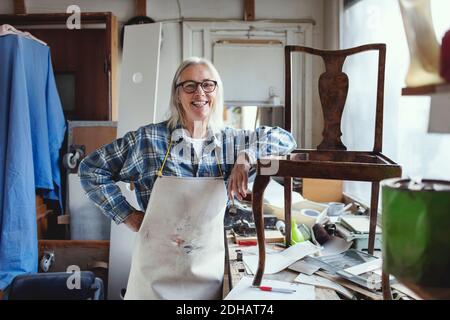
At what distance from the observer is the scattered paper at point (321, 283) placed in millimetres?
1113

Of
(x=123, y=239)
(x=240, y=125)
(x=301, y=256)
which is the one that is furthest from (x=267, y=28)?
(x=301, y=256)

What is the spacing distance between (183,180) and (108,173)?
0.34 m

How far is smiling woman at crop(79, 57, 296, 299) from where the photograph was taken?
4.01 ft

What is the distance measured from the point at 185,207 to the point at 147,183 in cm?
21

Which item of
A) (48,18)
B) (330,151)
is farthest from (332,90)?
(48,18)

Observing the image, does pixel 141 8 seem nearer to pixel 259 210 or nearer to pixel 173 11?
pixel 173 11

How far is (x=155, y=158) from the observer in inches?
52.4

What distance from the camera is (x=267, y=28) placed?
2812 millimetres

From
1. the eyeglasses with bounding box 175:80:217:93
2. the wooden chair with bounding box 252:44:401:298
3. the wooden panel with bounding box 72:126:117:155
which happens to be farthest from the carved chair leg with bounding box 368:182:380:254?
the wooden panel with bounding box 72:126:117:155

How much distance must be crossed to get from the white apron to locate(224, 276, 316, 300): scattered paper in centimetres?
16

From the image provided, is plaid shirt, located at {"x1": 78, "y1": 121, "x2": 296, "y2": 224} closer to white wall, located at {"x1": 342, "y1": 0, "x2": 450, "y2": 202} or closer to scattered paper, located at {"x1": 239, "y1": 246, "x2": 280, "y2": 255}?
scattered paper, located at {"x1": 239, "y1": 246, "x2": 280, "y2": 255}

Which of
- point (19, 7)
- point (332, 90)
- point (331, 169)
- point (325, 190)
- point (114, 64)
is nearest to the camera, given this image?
point (331, 169)

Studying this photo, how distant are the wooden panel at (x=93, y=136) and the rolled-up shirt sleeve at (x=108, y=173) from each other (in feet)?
3.77

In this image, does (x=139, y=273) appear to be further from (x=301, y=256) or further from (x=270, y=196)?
Result: (x=270, y=196)
